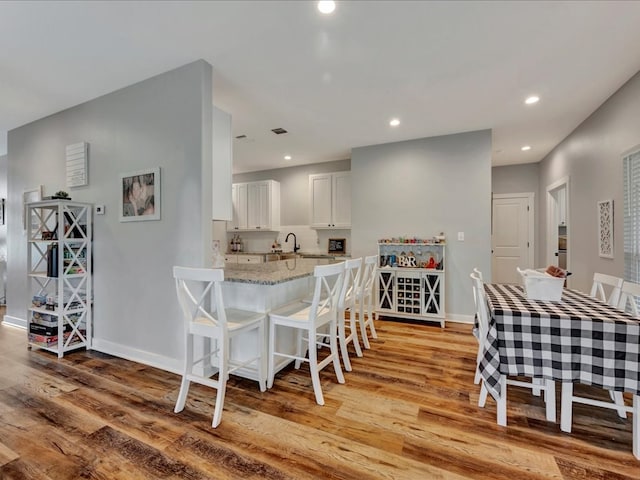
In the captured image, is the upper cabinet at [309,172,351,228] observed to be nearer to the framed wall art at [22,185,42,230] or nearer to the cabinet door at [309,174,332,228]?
the cabinet door at [309,174,332,228]

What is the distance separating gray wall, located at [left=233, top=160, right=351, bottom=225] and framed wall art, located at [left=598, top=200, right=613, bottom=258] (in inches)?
154

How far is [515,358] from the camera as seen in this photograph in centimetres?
178

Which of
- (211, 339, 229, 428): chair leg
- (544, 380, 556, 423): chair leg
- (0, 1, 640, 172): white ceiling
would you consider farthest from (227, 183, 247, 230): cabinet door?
(544, 380, 556, 423): chair leg

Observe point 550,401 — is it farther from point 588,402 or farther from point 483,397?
point 483,397

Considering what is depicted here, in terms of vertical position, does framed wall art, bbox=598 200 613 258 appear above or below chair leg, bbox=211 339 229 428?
above

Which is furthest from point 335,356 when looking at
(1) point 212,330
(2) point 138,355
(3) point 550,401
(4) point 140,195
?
(4) point 140,195

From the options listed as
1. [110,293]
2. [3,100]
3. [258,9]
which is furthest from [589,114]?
[3,100]

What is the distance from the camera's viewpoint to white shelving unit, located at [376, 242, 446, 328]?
403cm

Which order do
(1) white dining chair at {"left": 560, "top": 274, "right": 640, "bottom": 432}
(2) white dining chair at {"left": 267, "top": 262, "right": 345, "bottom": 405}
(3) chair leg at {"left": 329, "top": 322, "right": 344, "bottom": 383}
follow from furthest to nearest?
(3) chair leg at {"left": 329, "top": 322, "right": 344, "bottom": 383}, (2) white dining chair at {"left": 267, "top": 262, "right": 345, "bottom": 405}, (1) white dining chair at {"left": 560, "top": 274, "right": 640, "bottom": 432}

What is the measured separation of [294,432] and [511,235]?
5811 millimetres

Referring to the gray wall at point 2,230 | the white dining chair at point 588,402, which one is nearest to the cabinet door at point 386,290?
the white dining chair at point 588,402

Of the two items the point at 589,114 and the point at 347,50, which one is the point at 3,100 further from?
the point at 589,114

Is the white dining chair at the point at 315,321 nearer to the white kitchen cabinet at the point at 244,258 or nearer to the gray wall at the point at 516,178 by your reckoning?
the white kitchen cabinet at the point at 244,258

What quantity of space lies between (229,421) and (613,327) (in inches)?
90.6
